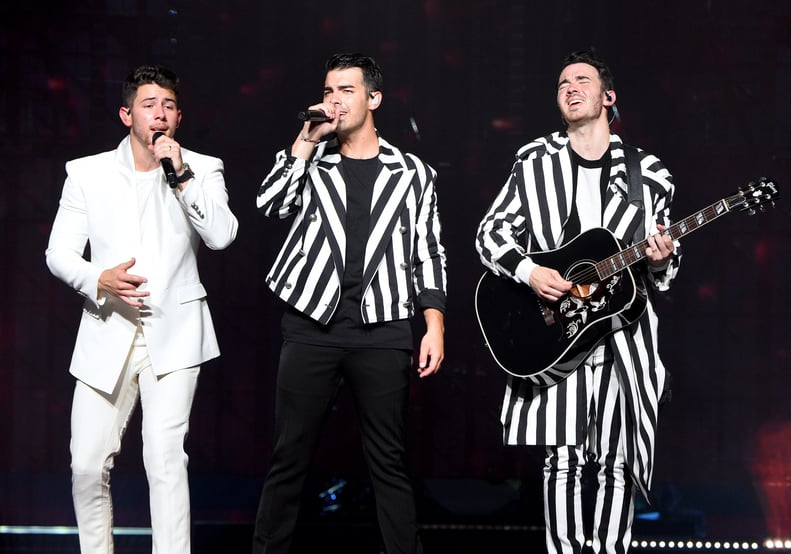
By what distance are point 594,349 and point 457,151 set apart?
1.81 meters

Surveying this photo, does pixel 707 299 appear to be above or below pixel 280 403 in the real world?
above

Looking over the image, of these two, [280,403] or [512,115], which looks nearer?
[280,403]

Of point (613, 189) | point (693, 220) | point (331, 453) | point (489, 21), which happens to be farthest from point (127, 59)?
point (693, 220)

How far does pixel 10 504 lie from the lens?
433 cm

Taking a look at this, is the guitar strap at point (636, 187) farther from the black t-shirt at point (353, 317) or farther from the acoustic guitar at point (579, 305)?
the black t-shirt at point (353, 317)

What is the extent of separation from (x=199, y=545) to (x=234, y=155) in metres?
1.79

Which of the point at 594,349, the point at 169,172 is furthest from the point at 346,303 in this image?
the point at 594,349

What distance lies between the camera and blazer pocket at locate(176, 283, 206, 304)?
279cm

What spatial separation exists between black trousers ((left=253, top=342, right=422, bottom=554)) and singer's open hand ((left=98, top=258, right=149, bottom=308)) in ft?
1.55

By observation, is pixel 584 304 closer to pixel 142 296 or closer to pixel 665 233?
pixel 665 233

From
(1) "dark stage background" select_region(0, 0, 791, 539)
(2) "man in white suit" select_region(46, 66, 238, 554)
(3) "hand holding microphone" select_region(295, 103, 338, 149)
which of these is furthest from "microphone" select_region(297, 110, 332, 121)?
(1) "dark stage background" select_region(0, 0, 791, 539)

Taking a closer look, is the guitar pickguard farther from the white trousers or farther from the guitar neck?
the white trousers

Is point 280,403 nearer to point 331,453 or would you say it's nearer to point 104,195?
point 104,195

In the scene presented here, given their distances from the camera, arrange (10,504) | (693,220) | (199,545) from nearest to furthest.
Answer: (693,220) < (199,545) < (10,504)
